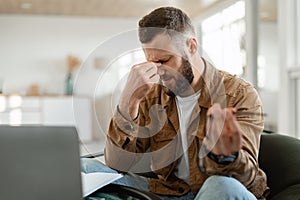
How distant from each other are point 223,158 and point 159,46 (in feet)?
1.83

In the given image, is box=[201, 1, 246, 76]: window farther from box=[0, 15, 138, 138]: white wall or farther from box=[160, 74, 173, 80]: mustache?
box=[160, 74, 173, 80]: mustache

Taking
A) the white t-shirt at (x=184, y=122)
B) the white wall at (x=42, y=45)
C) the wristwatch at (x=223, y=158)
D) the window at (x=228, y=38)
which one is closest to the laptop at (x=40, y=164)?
the wristwatch at (x=223, y=158)

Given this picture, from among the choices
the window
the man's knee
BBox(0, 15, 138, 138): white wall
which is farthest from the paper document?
BBox(0, 15, 138, 138): white wall

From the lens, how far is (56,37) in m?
7.58

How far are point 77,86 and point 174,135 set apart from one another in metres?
0.40

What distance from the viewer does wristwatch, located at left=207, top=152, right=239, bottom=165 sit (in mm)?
956

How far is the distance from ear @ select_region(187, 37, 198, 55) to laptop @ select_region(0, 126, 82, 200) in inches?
32.6

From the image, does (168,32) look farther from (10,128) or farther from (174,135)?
(10,128)

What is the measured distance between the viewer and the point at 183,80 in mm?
1487

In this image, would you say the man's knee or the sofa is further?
the sofa

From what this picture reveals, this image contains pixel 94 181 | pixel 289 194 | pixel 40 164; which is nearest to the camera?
pixel 40 164

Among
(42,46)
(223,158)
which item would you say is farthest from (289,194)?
(42,46)

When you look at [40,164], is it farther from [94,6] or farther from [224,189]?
[94,6]

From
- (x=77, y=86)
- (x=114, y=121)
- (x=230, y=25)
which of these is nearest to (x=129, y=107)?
(x=114, y=121)
